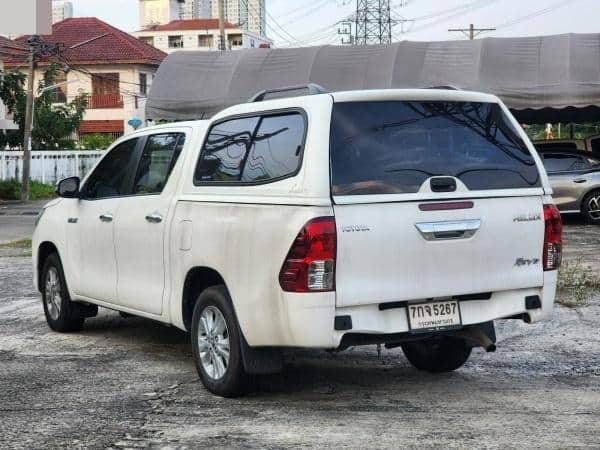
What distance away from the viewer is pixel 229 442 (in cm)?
568

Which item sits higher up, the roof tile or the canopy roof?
the roof tile

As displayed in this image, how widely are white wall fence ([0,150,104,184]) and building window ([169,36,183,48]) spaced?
65.5m

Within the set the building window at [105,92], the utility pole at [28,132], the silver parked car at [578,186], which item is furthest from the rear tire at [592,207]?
the building window at [105,92]

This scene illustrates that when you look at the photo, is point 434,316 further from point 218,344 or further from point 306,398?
point 218,344

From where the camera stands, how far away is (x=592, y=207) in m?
22.2

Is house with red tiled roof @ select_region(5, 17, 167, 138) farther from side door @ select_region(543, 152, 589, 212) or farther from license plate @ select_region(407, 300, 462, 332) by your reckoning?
license plate @ select_region(407, 300, 462, 332)

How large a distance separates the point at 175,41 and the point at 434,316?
108 m

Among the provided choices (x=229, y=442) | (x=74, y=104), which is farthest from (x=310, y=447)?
(x=74, y=104)

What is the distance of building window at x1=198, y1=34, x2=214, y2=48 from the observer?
365ft

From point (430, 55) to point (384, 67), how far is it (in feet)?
3.60

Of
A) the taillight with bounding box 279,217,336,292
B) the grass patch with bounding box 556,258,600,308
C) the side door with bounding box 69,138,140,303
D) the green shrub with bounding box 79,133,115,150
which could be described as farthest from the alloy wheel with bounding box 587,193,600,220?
the green shrub with bounding box 79,133,115,150

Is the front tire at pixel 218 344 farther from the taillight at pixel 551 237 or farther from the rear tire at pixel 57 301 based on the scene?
the rear tire at pixel 57 301

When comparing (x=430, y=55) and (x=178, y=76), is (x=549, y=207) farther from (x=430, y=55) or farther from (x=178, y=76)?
(x=178, y=76)

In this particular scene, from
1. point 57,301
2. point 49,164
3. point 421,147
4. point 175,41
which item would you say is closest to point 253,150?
point 421,147
